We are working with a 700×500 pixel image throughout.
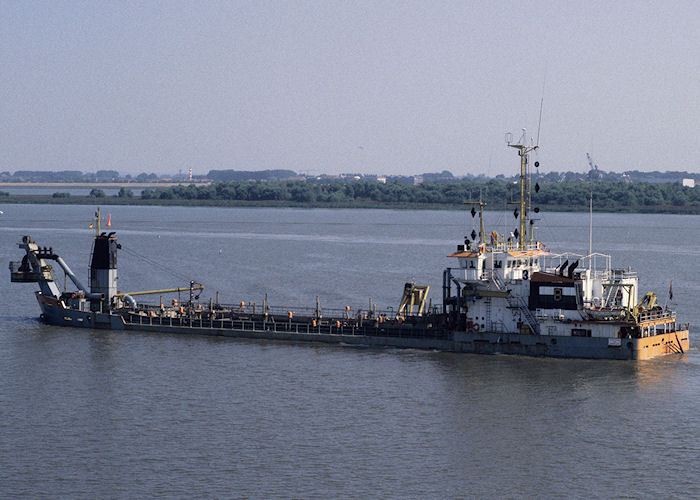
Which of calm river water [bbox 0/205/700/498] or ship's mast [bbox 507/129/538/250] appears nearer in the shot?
calm river water [bbox 0/205/700/498]

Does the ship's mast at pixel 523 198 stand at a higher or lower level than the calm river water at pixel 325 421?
higher

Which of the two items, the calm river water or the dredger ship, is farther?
the dredger ship

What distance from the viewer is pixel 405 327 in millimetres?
63219

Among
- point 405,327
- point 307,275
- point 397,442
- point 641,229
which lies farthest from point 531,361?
point 641,229

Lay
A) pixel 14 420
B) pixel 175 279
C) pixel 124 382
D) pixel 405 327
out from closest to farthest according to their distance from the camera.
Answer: pixel 14 420 → pixel 124 382 → pixel 405 327 → pixel 175 279

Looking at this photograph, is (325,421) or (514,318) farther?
(514,318)

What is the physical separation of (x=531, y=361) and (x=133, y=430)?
82.0 ft

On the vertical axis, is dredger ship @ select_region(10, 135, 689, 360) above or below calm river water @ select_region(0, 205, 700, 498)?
above

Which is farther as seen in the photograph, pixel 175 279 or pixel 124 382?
pixel 175 279

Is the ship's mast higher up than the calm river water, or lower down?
higher up

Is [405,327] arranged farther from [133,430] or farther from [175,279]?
[175,279]

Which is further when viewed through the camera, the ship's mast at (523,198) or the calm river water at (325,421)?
the ship's mast at (523,198)

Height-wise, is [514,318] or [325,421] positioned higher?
[514,318]

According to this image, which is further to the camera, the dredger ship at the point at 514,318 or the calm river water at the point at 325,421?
the dredger ship at the point at 514,318
